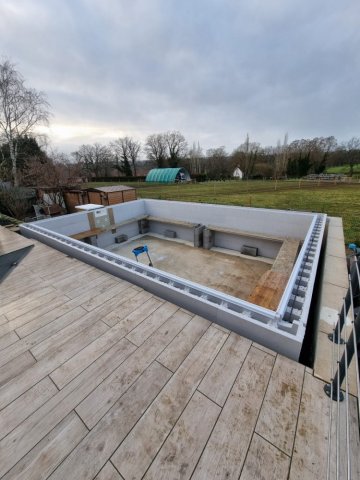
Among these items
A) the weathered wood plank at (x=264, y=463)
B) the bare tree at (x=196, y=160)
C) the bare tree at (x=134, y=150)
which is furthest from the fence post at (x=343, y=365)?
the bare tree at (x=134, y=150)

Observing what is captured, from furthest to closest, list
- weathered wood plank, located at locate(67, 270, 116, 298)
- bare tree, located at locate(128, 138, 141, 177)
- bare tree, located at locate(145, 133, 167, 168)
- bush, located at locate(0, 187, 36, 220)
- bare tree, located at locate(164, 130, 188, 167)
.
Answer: bare tree, located at locate(128, 138, 141, 177) < bare tree, located at locate(145, 133, 167, 168) < bare tree, located at locate(164, 130, 188, 167) < bush, located at locate(0, 187, 36, 220) < weathered wood plank, located at locate(67, 270, 116, 298)

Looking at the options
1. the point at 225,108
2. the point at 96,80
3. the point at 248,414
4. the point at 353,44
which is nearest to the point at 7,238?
the point at 248,414

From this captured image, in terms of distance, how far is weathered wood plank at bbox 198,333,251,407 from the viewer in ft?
3.76

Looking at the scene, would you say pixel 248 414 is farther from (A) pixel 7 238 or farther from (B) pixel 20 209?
(B) pixel 20 209

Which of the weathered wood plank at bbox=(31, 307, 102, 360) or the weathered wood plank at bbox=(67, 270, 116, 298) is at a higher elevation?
the weathered wood plank at bbox=(67, 270, 116, 298)

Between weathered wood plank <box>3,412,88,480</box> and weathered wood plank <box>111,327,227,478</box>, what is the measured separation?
0.79ft

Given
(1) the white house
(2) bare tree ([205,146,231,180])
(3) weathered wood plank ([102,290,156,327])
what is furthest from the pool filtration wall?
(2) bare tree ([205,146,231,180])

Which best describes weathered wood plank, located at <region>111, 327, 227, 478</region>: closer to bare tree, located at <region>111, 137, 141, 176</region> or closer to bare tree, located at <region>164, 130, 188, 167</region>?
bare tree, located at <region>164, 130, 188, 167</region>

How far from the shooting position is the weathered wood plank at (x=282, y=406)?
95cm

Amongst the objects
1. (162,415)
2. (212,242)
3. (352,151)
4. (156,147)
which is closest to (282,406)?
(162,415)

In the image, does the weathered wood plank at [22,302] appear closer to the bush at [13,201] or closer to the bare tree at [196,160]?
the bush at [13,201]

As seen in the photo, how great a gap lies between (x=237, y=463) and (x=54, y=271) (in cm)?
274

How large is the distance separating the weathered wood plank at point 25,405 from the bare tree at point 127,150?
3530cm

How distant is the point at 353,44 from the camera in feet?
17.3
